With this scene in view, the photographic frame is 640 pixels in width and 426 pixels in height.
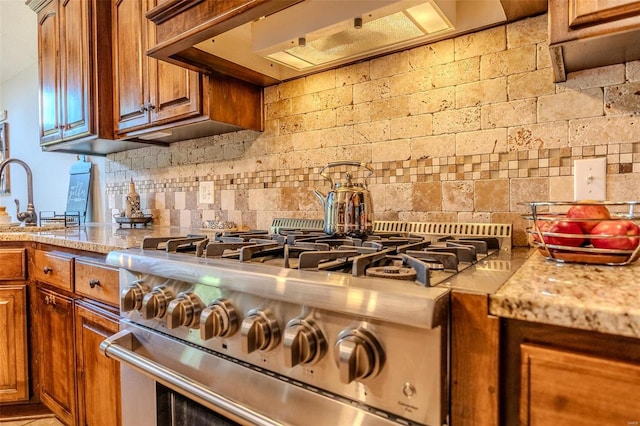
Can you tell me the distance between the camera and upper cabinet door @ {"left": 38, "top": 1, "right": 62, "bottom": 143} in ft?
7.47

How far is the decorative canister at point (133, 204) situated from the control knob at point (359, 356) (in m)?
1.91

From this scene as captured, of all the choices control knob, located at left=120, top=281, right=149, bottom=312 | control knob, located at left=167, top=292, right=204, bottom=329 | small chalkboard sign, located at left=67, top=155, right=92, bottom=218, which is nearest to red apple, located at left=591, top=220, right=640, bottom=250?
control knob, located at left=167, top=292, right=204, bottom=329

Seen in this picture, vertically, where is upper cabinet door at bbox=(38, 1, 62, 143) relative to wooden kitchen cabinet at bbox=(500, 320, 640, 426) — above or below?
above

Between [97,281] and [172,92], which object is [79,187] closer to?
[172,92]

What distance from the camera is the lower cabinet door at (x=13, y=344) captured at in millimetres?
1790

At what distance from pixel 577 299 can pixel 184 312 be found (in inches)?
28.5

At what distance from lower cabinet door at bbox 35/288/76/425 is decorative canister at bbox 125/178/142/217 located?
592 millimetres

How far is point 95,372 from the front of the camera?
53.4 inches

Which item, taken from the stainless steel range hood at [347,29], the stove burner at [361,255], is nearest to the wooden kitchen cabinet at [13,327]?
the stove burner at [361,255]

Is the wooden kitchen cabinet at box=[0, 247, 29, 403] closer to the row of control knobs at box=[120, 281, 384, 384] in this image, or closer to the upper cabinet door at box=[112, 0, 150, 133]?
the upper cabinet door at box=[112, 0, 150, 133]

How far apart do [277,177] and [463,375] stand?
1.26 metres

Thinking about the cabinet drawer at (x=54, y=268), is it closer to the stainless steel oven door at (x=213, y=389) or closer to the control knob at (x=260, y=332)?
the stainless steel oven door at (x=213, y=389)

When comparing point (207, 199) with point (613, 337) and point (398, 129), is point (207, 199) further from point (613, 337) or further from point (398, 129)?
point (613, 337)

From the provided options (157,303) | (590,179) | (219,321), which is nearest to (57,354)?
(157,303)
